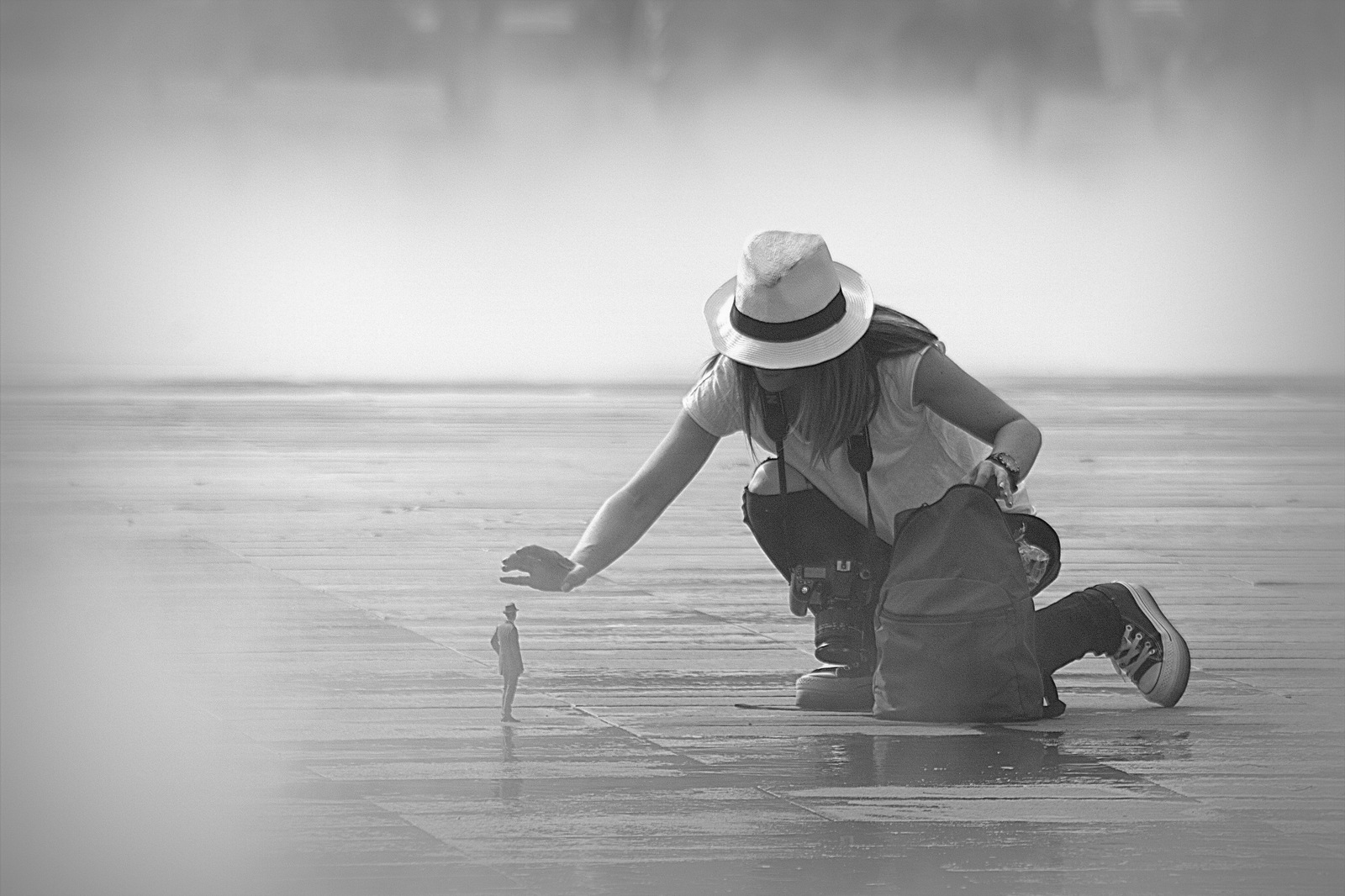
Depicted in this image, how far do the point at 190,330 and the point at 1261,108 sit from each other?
10504 millimetres

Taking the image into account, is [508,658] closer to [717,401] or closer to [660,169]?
[717,401]

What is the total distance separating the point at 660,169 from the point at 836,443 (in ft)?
54.1

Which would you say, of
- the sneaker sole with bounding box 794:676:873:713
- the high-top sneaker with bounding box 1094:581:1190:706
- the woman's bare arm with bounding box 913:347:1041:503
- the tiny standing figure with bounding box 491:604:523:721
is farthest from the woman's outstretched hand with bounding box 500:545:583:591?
the high-top sneaker with bounding box 1094:581:1190:706

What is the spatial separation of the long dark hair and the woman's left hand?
20 cm

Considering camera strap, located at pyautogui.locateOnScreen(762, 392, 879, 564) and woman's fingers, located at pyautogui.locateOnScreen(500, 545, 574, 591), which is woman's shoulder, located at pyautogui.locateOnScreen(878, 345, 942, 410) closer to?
camera strap, located at pyautogui.locateOnScreen(762, 392, 879, 564)

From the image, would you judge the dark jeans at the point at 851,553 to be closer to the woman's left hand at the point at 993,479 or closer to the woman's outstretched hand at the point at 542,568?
the woman's left hand at the point at 993,479

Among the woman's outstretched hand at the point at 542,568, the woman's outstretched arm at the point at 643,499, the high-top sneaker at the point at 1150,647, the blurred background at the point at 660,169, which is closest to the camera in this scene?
the woman's outstretched hand at the point at 542,568

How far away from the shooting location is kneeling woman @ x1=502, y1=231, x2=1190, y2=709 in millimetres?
3051

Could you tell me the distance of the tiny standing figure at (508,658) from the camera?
3.09m

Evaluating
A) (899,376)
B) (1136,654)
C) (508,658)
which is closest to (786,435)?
(899,376)

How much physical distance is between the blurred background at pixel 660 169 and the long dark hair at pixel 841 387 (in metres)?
14.5

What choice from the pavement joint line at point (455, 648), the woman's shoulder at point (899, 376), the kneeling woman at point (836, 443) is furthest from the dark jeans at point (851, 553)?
the pavement joint line at point (455, 648)

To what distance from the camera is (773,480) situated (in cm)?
327

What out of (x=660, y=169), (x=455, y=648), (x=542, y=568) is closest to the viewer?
(x=542, y=568)
